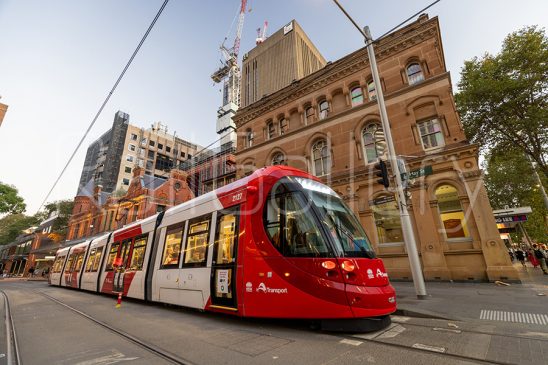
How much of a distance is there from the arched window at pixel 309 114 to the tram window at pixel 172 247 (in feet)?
42.4

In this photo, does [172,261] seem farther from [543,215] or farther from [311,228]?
[543,215]

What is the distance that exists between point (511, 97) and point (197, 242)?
66.3 feet

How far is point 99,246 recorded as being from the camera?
12.9 m

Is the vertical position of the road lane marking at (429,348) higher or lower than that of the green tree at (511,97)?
lower

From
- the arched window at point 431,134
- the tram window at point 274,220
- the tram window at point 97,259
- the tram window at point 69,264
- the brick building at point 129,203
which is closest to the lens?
the tram window at point 274,220

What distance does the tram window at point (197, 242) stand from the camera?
6527mm

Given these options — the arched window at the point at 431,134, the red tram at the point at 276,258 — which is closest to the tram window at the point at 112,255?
the red tram at the point at 276,258

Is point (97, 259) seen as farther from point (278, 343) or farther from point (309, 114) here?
point (309, 114)

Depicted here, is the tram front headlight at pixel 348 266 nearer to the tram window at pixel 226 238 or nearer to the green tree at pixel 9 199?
the tram window at pixel 226 238

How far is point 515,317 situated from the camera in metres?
5.09

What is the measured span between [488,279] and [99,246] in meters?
18.1

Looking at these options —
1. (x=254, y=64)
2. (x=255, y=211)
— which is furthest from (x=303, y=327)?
(x=254, y=64)

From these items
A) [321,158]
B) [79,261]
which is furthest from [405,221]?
[79,261]

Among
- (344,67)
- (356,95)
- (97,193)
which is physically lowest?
(356,95)
